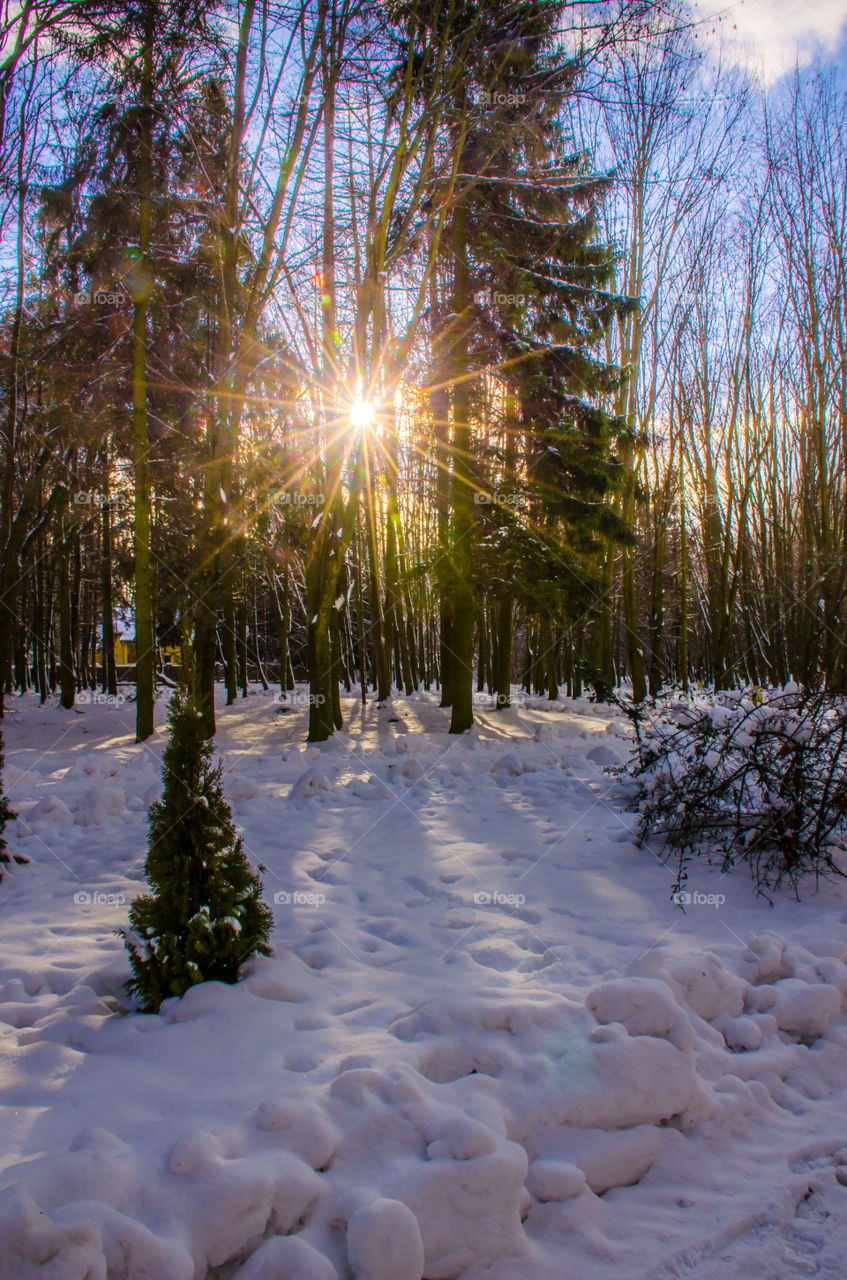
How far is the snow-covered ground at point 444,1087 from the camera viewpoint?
195 cm

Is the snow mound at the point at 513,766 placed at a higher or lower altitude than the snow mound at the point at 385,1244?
higher

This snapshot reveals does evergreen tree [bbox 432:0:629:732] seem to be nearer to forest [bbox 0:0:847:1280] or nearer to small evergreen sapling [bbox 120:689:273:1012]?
forest [bbox 0:0:847:1280]

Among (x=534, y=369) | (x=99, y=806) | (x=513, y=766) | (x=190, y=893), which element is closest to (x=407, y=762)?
(x=513, y=766)

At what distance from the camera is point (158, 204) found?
37.4 ft

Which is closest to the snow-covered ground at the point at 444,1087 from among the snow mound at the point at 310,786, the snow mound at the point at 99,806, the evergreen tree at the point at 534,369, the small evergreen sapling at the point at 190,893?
the small evergreen sapling at the point at 190,893

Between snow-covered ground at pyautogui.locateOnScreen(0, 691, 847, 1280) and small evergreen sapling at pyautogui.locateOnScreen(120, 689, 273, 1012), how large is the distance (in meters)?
0.18

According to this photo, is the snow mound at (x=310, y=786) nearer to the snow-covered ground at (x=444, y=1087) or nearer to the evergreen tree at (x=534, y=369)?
the snow-covered ground at (x=444, y=1087)

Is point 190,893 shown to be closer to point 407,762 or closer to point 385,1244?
point 385,1244

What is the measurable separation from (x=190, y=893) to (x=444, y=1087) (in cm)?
153

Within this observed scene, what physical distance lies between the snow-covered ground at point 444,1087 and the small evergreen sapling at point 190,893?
0.18 metres

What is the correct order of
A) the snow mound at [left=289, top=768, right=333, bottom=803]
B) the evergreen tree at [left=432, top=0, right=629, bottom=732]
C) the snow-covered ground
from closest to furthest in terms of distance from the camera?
the snow-covered ground < the snow mound at [left=289, top=768, right=333, bottom=803] < the evergreen tree at [left=432, top=0, right=629, bottom=732]

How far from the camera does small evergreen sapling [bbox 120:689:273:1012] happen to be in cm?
325

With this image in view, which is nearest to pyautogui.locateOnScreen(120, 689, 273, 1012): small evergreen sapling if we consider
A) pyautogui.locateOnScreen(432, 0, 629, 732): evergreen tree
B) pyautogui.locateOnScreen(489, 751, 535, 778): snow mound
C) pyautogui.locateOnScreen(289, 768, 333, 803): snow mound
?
pyautogui.locateOnScreen(289, 768, 333, 803): snow mound

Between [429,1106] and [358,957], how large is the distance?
5.09 ft
